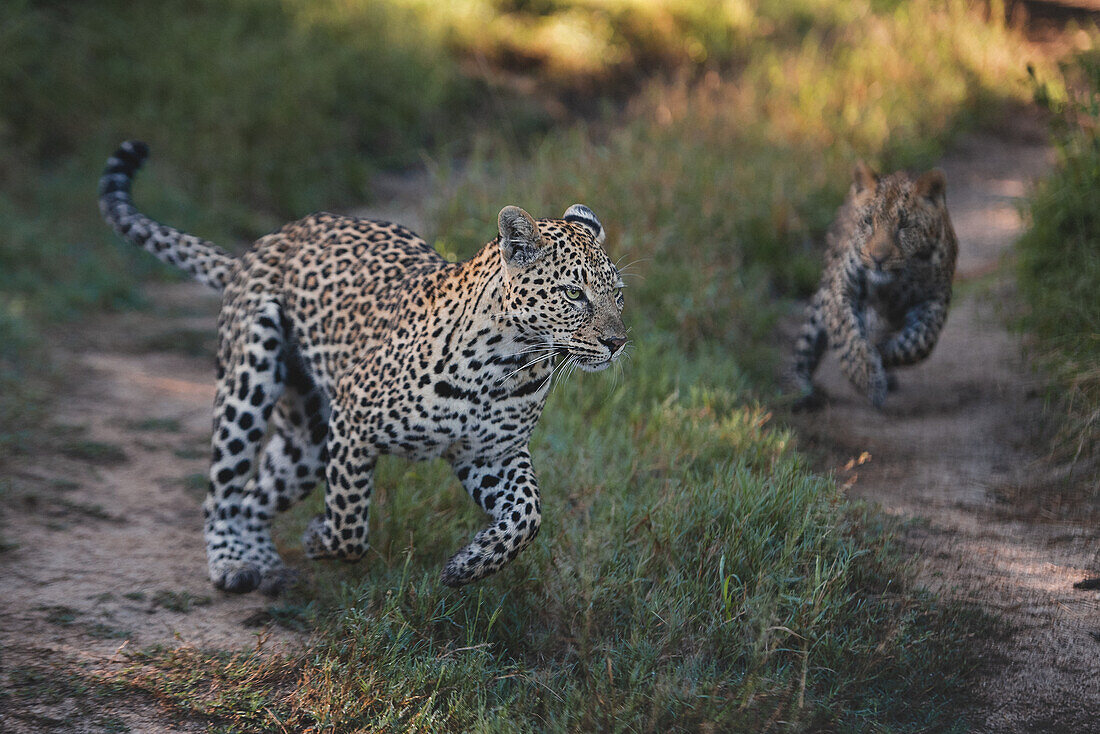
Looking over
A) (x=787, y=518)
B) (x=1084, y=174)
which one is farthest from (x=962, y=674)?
(x=1084, y=174)

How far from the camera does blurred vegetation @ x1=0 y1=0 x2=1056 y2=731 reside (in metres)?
3.84

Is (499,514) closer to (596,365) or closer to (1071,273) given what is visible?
(596,365)

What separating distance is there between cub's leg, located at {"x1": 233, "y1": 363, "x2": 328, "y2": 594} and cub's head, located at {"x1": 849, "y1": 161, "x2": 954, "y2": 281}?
350 centimetres

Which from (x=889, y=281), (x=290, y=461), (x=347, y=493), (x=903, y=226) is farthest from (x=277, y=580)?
(x=903, y=226)

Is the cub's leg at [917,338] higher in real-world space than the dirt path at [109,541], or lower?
higher

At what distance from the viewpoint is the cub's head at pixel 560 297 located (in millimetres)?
3941

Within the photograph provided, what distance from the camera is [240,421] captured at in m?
4.89

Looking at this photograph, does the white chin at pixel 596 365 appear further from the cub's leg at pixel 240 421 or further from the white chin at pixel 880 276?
the white chin at pixel 880 276

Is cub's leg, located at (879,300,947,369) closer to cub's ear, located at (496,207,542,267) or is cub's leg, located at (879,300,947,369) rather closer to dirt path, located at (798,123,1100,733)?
dirt path, located at (798,123,1100,733)

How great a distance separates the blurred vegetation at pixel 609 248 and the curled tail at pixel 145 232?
141 centimetres

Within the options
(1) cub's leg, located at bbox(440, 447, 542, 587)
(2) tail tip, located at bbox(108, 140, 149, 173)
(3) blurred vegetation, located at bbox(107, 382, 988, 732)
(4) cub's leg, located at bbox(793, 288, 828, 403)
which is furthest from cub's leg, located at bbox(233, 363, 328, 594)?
(4) cub's leg, located at bbox(793, 288, 828, 403)

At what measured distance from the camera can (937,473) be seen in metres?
5.80

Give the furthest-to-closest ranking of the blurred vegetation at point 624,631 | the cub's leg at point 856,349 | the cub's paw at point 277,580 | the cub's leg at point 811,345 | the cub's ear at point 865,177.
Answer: the cub's leg at point 811,345
the cub's ear at point 865,177
the cub's leg at point 856,349
the cub's paw at point 277,580
the blurred vegetation at point 624,631

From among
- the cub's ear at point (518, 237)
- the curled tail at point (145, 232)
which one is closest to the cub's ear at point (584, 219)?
the cub's ear at point (518, 237)
